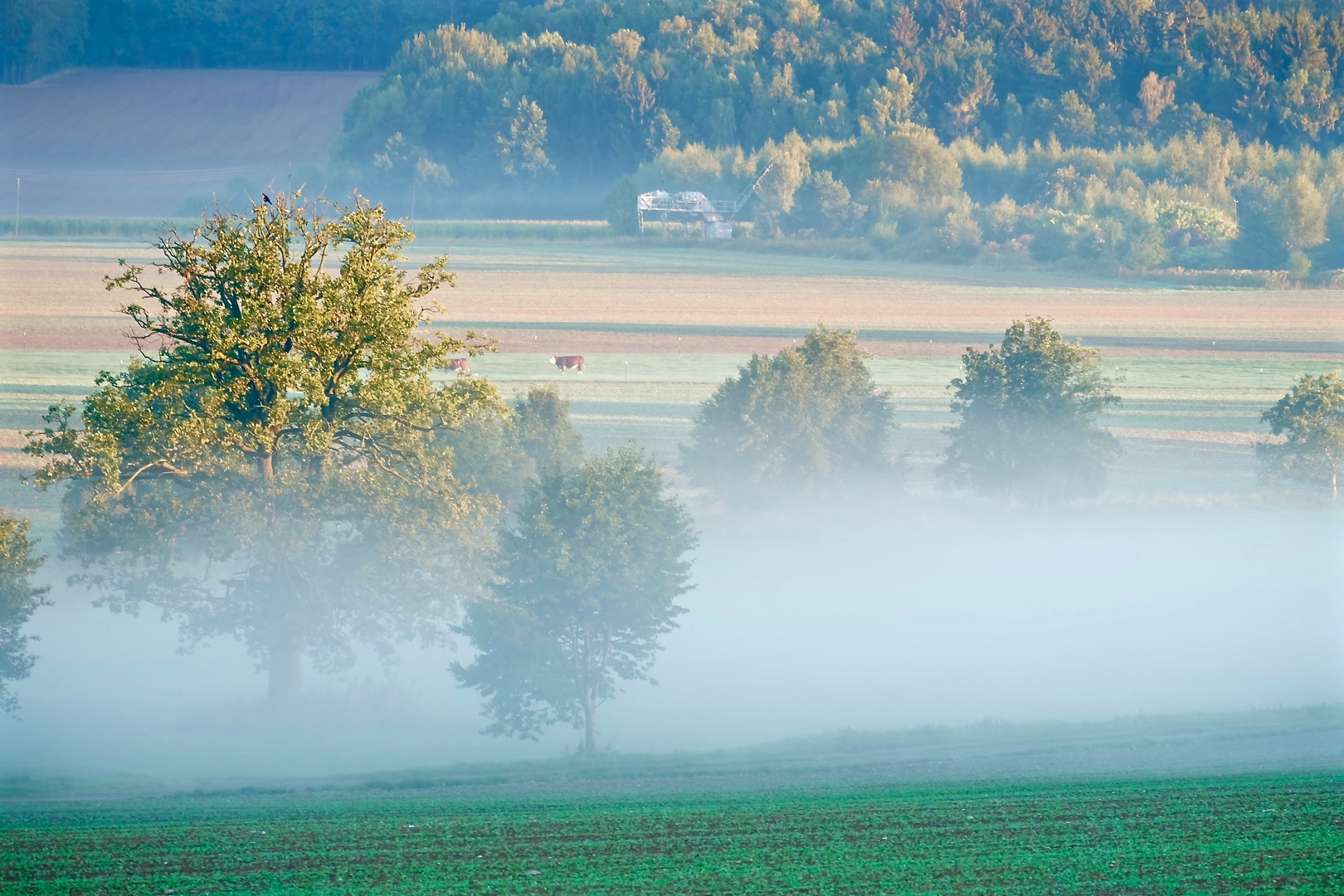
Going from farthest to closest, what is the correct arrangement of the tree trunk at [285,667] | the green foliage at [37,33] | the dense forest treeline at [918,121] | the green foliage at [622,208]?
the green foliage at [622,208], the dense forest treeline at [918,121], the green foliage at [37,33], the tree trunk at [285,667]

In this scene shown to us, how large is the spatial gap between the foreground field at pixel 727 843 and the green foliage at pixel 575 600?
6633 mm

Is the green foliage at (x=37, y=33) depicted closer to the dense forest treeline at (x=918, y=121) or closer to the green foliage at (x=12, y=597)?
the dense forest treeline at (x=918, y=121)

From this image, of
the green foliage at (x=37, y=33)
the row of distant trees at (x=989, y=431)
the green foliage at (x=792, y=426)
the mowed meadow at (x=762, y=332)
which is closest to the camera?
the green foliage at (x=792, y=426)

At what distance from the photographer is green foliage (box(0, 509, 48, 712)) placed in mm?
22562

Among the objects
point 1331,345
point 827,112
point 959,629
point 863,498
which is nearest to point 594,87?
point 827,112

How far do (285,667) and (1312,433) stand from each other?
28478 millimetres

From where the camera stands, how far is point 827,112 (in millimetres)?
90375

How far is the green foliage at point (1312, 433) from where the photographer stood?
35.6 metres

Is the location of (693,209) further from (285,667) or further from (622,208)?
(285,667)

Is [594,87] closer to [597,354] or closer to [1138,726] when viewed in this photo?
[597,354]

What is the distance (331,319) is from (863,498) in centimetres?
1878

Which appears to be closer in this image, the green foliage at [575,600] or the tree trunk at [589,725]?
the tree trunk at [589,725]

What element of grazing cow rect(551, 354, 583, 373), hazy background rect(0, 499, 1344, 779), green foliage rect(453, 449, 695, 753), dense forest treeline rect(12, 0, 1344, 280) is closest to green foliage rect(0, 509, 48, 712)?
hazy background rect(0, 499, 1344, 779)

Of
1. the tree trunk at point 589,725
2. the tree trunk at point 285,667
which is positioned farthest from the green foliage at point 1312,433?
the tree trunk at point 285,667
